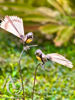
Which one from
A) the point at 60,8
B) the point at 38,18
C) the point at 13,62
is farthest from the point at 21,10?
the point at 13,62

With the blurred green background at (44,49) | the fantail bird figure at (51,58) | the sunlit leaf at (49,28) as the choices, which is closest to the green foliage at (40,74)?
the blurred green background at (44,49)

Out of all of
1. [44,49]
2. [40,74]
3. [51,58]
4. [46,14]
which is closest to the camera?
[51,58]

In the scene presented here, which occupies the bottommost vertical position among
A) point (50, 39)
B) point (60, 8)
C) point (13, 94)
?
point (13, 94)

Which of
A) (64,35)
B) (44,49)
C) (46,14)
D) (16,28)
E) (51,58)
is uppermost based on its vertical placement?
(46,14)

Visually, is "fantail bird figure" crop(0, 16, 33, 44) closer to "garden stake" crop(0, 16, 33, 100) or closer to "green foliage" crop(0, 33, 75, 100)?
"garden stake" crop(0, 16, 33, 100)

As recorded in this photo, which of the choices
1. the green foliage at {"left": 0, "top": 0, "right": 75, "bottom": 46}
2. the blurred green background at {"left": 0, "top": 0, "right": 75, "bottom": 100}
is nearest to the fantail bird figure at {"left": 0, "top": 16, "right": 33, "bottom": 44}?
the blurred green background at {"left": 0, "top": 0, "right": 75, "bottom": 100}

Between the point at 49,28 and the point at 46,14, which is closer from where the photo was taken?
the point at 49,28

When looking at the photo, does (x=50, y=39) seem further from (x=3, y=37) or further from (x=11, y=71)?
(x=11, y=71)

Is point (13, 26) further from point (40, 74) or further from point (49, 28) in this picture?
point (49, 28)

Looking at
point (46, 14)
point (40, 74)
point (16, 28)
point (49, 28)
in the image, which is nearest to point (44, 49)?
point (49, 28)

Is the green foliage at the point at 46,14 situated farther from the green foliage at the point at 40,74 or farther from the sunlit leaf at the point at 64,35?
the green foliage at the point at 40,74
